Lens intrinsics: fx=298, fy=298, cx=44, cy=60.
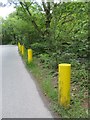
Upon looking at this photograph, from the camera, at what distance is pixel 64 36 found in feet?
43.5

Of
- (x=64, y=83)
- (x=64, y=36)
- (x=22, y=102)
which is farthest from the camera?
(x=64, y=36)

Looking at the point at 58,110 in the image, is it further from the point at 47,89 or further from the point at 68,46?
the point at 68,46

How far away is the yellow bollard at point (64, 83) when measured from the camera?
6.69 metres

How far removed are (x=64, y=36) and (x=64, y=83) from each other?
6.75 m

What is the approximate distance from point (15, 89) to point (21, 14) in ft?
49.6

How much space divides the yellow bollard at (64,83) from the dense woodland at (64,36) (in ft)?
0.75

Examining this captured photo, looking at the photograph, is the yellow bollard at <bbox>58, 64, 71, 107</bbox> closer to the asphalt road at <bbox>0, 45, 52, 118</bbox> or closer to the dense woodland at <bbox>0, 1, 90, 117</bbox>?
the dense woodland at <bbox>0, 1, 90, 117</bbox>

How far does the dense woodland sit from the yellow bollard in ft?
0.75

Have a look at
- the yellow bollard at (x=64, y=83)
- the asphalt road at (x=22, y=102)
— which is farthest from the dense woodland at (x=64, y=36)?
the asphalt road at (x=22, y=102)

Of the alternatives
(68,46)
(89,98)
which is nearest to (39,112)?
(89,98)

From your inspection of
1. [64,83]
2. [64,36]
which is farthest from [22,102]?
[64,36]

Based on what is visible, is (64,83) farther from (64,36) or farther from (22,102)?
(64,36)

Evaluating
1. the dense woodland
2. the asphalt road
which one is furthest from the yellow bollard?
the asphalt road

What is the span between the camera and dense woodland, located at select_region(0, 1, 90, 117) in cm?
841
